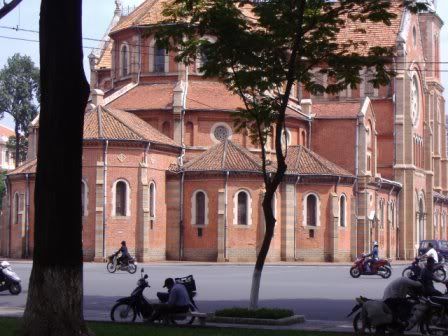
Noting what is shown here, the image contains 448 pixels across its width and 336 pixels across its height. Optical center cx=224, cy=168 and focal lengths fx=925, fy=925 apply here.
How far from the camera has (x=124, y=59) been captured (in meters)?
68.6

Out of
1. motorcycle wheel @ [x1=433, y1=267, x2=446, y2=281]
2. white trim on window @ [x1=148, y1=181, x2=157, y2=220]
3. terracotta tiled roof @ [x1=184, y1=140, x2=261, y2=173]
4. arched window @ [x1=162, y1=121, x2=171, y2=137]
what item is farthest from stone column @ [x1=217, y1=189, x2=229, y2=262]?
motorcycle wheel @ [x1=433, y1=267, x2=446, y2=281]

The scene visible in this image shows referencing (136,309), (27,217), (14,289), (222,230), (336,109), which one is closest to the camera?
(136,309)

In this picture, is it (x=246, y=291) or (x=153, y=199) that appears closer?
(x=246, y=291)

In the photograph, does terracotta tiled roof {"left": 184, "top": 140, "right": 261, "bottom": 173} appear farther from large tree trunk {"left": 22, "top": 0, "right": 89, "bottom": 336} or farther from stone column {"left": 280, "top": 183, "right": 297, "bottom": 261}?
large tree trunk {"left": 22, "top": 0, "right": 89, "bottom": 336}

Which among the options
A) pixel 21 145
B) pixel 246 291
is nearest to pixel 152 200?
pixel 246 291

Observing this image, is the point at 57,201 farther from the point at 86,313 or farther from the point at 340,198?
the point at 340,198

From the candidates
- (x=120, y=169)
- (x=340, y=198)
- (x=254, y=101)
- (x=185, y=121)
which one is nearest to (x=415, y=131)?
(x=340, y=198)

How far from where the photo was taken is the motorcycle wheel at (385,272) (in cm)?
4103

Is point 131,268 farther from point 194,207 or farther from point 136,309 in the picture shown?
point 136,309

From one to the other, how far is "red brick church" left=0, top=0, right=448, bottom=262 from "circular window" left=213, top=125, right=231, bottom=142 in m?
0.07

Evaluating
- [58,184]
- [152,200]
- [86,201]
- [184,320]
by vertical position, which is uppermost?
[152,200]

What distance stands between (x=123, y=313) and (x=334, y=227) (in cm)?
4112

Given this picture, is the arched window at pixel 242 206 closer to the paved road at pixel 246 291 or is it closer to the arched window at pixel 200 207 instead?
the arched window at pixel 200 207

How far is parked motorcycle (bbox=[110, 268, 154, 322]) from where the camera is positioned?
20250mm
